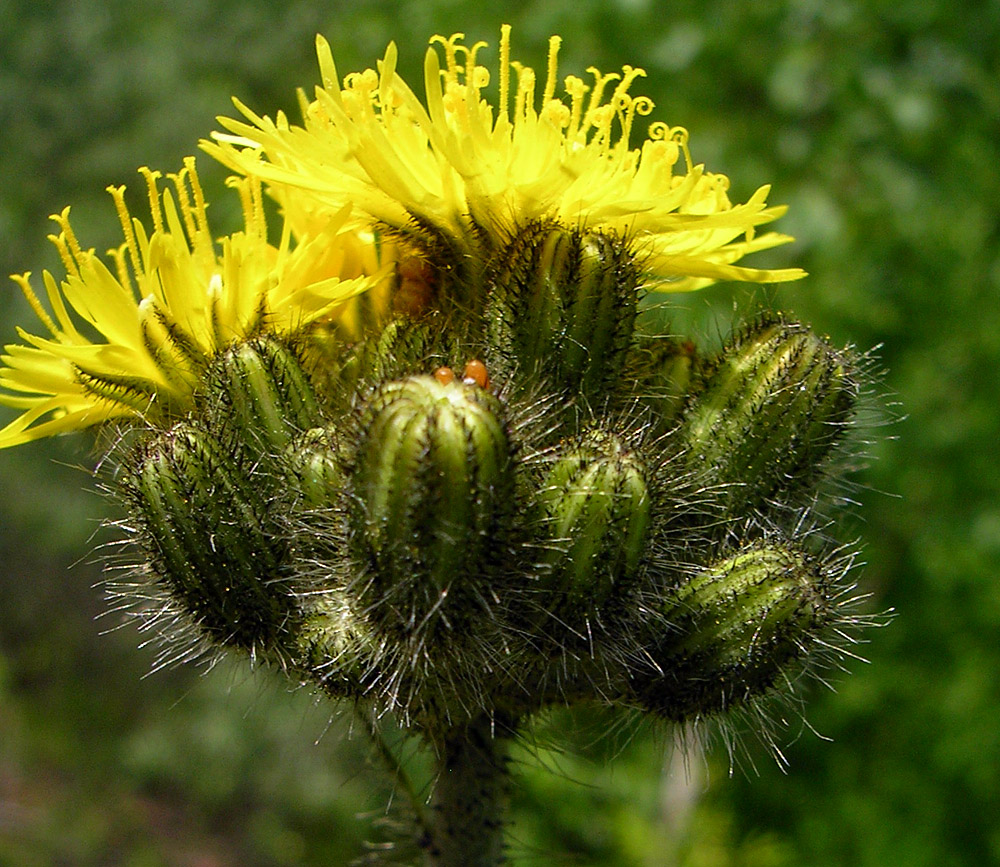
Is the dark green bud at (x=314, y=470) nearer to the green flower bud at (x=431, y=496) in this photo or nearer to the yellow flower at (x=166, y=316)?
the green flower bud at (x=431, y=496)

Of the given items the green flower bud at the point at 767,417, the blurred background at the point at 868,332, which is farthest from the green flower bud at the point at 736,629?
the blurred background at the point at 868,332

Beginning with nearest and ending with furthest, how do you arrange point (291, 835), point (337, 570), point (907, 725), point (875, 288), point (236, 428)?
1. point (337, 570)
2. point (236, 428)
3. point (875, 288)
4. point (907, 725)
5. point (291, 835)

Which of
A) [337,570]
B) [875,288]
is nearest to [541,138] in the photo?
[337,570]

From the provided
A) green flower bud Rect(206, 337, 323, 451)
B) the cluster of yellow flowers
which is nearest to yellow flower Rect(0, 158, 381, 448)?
the cluster of yellow flowers

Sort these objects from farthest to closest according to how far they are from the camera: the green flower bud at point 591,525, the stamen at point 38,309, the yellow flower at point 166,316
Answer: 1. the stamen at point 38,309
2. the yellow flower at point 166,316
3. the green flower bud at point 591,525

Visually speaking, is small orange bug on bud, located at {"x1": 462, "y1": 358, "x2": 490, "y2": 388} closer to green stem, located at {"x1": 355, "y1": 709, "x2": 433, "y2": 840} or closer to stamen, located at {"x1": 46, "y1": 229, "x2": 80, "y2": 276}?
green stem, located at {"x1": 355, "y1": 709, "x2": 433, "y2": 840}

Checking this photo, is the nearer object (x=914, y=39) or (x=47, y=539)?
(x=914, y=39)

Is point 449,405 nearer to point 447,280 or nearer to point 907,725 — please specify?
point 447,280
